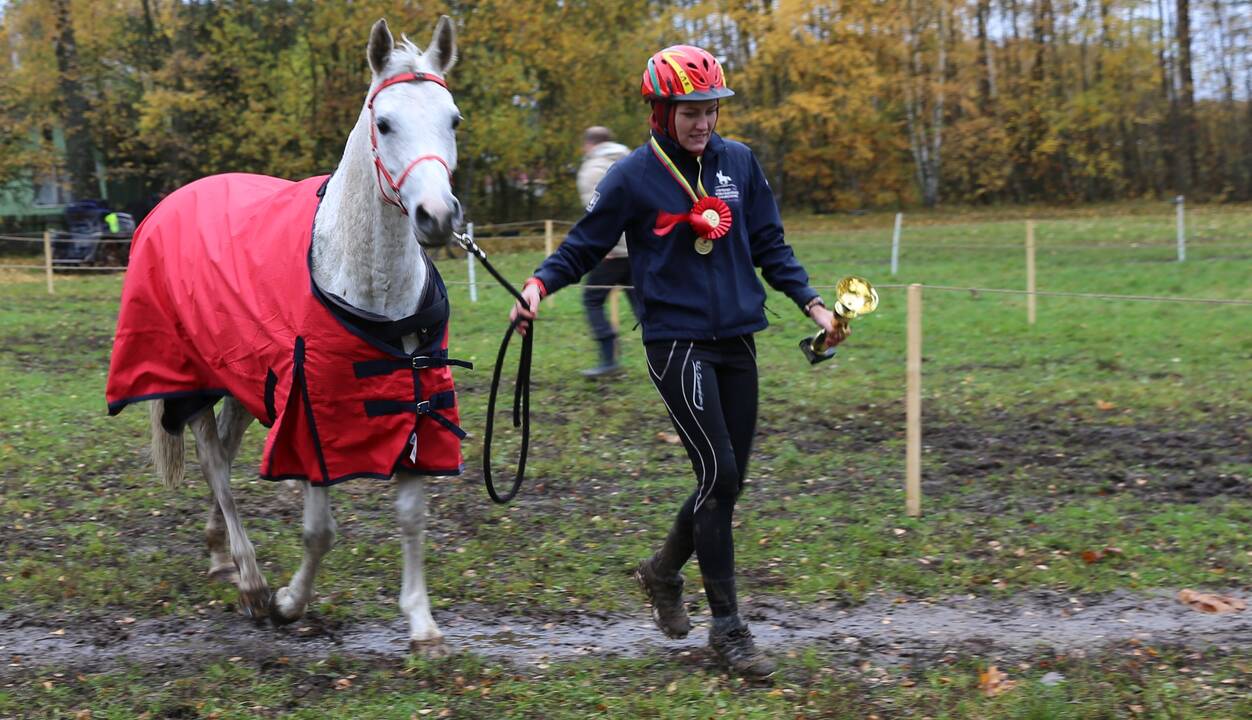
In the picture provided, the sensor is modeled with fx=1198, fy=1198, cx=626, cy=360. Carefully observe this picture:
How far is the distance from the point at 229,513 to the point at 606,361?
5.03 meters

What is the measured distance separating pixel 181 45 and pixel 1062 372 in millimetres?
21399

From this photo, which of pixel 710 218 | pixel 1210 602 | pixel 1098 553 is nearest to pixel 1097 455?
pixel 1098 553

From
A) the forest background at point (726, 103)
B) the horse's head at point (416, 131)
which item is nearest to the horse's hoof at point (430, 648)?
the horse's head at point (416, 131)

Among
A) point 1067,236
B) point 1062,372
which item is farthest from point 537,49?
point 1062,372

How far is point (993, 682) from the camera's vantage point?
391 cm

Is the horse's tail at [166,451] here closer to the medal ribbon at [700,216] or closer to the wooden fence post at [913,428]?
the medal ribbon at [700,216]

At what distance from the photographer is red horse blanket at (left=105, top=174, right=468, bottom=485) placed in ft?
13.3

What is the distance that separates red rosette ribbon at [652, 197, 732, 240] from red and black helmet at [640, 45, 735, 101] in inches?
13.1

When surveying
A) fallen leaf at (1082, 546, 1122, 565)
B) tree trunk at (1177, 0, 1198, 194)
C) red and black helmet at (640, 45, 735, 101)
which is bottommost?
fallen leaf at (1082, 546, 1122, 565)

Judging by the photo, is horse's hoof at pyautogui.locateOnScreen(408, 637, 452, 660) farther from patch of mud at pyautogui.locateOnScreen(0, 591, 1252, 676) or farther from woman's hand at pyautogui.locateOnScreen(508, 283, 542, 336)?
woman's hand at pyautogui.locateOnScreen(508, 283, 542, 336)

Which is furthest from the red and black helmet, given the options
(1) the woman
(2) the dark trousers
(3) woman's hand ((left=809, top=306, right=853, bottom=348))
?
(2) the dark trousers

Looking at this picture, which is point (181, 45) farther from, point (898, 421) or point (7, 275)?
point (898, 421)

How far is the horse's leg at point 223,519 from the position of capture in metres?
5.18

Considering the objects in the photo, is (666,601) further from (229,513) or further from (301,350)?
(229,513)
